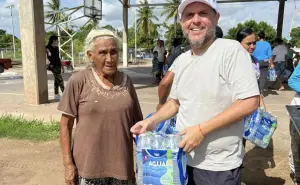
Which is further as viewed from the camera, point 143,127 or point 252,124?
point 252,124

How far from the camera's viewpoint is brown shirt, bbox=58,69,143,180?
212 cm

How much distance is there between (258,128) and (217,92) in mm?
1525

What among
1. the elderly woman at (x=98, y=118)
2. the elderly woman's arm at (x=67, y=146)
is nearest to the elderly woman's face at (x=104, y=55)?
the elderly woman at (x=98, y=118)

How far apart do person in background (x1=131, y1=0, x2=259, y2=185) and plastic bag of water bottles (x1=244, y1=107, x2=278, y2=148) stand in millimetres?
1226

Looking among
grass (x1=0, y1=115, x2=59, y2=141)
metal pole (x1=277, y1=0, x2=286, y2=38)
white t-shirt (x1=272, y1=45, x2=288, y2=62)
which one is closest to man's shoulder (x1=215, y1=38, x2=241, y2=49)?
grass (x1=0, y1=115, x2=59, y2=141)

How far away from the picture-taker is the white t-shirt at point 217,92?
1.56 meters

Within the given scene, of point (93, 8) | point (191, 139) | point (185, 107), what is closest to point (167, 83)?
point (185, 107)

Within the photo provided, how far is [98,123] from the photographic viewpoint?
2125 mm

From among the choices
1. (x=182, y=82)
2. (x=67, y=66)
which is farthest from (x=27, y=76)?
(x=67, y=66)

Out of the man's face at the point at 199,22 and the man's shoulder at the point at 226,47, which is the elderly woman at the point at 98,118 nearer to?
the man's face at the point at 199,22

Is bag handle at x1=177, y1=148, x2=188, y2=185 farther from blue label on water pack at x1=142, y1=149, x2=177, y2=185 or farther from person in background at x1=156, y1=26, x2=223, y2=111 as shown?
person in background at x1=156, y1=26, x2=223, y2=111

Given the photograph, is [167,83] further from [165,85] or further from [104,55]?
[104,55]

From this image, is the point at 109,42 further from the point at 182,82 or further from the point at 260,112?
the point at 260,112

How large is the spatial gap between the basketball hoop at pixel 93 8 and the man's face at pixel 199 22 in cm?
1434
